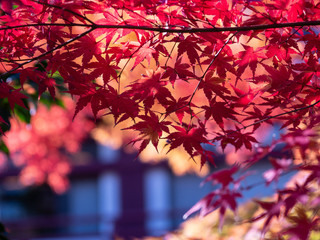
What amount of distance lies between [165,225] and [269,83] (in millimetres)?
10160

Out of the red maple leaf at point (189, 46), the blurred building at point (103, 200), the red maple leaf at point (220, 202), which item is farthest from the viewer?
the blurred building at point (103, 200)

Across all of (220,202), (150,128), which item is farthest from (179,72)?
(220,202)

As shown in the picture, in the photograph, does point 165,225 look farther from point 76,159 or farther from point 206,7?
point 206,7

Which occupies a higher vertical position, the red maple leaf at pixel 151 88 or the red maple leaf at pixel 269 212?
the red maple leaf at pixel 151 88

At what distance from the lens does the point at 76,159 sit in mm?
12898

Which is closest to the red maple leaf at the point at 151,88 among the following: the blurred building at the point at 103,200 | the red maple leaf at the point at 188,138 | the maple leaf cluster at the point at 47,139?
the red maple leaf at the point at 188,138

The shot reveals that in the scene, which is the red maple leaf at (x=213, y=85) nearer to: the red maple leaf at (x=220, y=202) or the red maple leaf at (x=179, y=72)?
the red maple leaf at (x=179, y=72)

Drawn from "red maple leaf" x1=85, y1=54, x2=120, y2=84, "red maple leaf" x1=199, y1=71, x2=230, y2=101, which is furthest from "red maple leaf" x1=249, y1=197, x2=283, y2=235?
"red maple leaf" x1=85, y1=54, x2=120, y2=84

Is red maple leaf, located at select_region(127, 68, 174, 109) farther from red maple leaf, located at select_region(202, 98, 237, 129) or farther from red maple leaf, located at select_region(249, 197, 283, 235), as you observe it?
red maple leaf, located at select_region(249, 197, 283, 235)

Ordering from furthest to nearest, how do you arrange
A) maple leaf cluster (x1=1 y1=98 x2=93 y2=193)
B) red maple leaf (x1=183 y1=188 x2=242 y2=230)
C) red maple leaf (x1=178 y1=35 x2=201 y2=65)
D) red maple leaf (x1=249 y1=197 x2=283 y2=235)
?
maple leaf cluster (x1=1 y1=98 x2=93 y2=193) → red maple leaf (x1=183 y1=188 x2=242 y2=230) → red maple leaf (x1=178 y1=35 x2=201 y2=65) → red maple leaf (x1=249 y1=197 x2=283 y2=235)

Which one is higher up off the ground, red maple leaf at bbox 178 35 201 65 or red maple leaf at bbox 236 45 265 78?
red maple leaf at bbox 178 35 201 65

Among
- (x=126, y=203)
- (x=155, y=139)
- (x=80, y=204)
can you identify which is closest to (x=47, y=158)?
(x=126, y=203)

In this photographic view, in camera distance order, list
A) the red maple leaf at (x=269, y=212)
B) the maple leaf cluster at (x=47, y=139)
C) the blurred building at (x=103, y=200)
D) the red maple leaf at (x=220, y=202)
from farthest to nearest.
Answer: the blurred building at (x=103, y=200) < the maple leaf cluster at (x=47, y=139) < the red maple leaf at (x=220, y=202) < the red maple leaf at (x=269, y=212)

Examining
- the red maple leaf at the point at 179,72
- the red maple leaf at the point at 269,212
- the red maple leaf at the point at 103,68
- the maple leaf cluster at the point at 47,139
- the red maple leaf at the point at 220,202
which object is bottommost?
the red maple leaf at the point at 269,212
